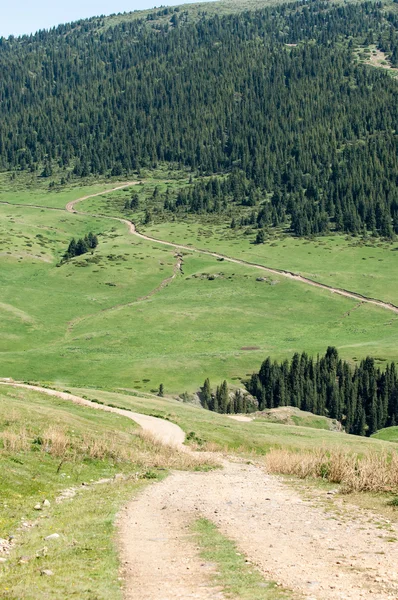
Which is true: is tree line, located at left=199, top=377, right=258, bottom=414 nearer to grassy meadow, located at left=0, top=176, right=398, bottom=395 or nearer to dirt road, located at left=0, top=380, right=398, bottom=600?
grassy meadow, located at left=0, top=176, right=398, bottom=395

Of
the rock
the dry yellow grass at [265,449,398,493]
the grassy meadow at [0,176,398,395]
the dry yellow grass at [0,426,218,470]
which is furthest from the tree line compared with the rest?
the rock

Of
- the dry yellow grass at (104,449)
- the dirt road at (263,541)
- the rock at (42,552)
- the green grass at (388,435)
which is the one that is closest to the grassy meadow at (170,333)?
the green grass at (388,435)

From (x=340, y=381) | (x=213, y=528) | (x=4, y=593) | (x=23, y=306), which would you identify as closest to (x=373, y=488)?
(x=213, y=528)

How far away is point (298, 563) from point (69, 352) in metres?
120

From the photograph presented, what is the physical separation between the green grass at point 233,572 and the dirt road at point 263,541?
0.93 ft

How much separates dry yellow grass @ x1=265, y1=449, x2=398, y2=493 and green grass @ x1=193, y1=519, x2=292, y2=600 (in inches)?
357

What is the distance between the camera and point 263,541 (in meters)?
21.5

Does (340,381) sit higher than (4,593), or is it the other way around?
(4,593)

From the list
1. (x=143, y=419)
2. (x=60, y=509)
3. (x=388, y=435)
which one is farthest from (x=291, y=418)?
(x=60, y=509)

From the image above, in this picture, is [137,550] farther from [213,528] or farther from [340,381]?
[340,381]

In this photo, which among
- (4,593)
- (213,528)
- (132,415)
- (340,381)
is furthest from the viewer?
(340,381)

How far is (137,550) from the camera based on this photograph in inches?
806

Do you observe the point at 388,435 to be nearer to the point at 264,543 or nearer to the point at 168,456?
the point at 168,456

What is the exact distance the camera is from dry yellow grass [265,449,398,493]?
97.1 ft
